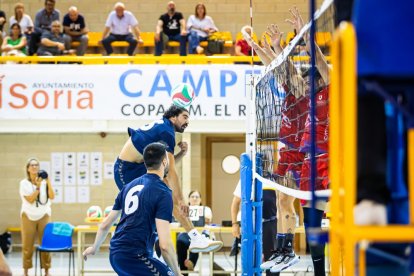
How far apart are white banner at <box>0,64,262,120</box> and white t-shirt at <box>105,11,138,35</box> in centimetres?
316

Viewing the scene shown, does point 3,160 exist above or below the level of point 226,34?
below

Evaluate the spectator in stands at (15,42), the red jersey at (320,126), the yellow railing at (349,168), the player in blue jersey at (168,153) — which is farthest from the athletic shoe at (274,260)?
the spectator in stands at (15,42)

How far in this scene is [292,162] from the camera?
7633mm

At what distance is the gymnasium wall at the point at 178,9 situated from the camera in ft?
69.6

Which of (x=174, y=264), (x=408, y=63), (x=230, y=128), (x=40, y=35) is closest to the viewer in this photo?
(x=408, y=63)

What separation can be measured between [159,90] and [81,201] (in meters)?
5.14

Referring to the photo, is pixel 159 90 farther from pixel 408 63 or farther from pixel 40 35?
pixel 408 63

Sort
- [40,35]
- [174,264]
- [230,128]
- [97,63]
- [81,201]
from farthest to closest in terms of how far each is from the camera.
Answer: [81,201], [40,35], [97,63], [230,128], [174,264]

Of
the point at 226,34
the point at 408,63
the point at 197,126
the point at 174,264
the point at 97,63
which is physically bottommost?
the point at 174,264

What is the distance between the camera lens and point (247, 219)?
8391 mm

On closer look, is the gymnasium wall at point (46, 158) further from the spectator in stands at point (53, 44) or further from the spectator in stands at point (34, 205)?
the spectator in stands at point (34, 205)

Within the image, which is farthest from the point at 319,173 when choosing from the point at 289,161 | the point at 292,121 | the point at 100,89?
the point at 100,89

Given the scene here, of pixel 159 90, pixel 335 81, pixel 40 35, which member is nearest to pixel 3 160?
pixel 40 35

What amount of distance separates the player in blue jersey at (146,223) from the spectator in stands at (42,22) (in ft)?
40.3
